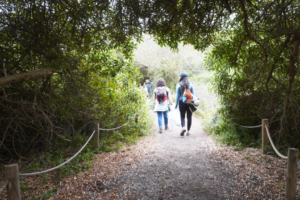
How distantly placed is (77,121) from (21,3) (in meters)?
3.43

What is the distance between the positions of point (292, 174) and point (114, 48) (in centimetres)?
406

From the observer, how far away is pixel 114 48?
4.84 m

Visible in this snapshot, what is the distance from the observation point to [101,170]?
4609 mm

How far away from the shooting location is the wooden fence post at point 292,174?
3.16 m

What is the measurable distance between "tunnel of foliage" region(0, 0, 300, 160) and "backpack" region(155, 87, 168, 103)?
2.25 meters

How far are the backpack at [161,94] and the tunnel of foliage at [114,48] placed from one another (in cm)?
225

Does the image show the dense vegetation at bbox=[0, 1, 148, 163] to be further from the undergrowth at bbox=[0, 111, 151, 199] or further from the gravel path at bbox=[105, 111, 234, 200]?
the gravel path at bbox=[105, 111, 234, 200]

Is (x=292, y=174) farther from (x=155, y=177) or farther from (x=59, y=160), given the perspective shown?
(x=59, y=160)

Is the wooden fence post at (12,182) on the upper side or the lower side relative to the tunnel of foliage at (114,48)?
lower

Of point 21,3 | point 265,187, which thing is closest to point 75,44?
point 21,3

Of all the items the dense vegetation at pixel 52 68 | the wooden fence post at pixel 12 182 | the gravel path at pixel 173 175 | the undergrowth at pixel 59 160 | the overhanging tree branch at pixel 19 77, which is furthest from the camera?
the dense vegetation at pixel 52 68

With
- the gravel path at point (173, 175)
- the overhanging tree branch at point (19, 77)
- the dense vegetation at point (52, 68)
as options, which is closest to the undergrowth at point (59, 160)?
the dense vegetation at point (52, 68)

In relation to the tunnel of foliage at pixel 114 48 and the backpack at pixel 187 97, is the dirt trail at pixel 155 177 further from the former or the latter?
the backpack at pixel 187 97

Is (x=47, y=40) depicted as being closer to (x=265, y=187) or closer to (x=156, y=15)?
(x=156, y=15)
